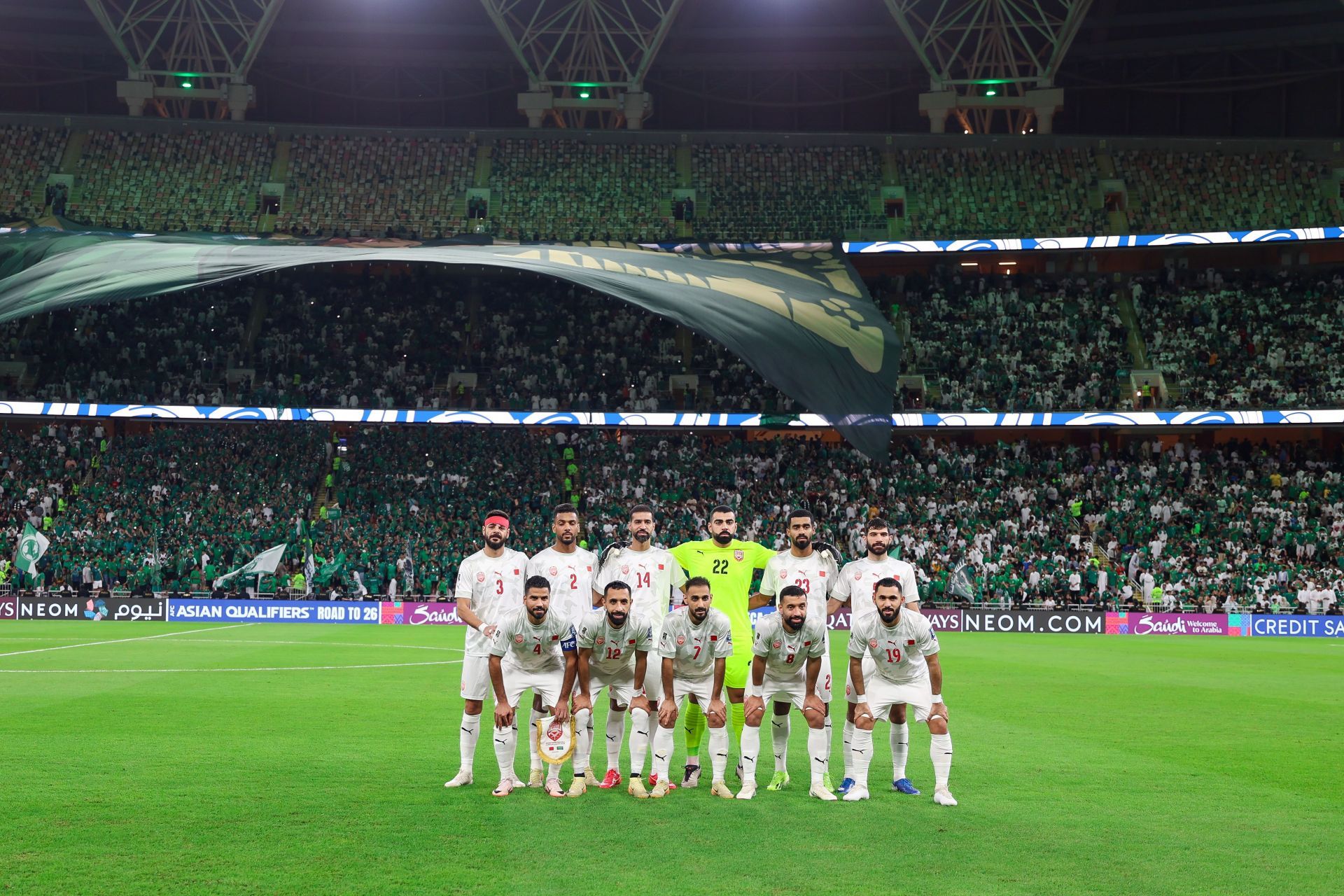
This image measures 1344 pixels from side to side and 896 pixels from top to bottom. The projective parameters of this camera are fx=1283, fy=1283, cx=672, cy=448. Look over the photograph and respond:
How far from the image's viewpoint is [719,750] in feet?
37.4

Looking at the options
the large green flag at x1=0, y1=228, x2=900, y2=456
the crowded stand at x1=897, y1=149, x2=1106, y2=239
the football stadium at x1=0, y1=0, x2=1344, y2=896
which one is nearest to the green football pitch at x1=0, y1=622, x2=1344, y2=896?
the football stadium at x1=0, y1=0, x2=1344, y2=896

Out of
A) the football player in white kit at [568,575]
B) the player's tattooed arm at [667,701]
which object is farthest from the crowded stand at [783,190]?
the player's tattooed arm at [667,701]

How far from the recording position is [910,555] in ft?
133

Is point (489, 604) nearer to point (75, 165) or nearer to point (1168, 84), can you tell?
point (75, 165)

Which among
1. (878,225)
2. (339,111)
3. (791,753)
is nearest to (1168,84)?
(878,225)

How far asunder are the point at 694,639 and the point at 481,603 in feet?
7.07

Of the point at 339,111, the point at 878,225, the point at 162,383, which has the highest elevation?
the point at 339,111

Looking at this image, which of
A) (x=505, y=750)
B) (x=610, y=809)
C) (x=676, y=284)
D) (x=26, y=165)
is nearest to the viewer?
(x=610, y=809)

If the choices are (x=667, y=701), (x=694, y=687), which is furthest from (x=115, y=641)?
(x=667, y=701)

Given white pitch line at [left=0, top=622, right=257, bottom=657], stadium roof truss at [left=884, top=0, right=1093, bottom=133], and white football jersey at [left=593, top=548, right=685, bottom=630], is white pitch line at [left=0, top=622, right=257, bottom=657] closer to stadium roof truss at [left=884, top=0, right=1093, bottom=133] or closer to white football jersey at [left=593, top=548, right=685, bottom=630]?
white football jersey at [left=593, top=548, right=685, bottom=630]

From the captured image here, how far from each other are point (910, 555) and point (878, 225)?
53.8ft

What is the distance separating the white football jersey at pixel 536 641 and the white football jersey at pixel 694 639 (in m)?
0.86

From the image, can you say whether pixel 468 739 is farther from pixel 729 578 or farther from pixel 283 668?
pixel 283 668

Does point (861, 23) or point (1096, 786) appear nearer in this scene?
point (1096, 786)
